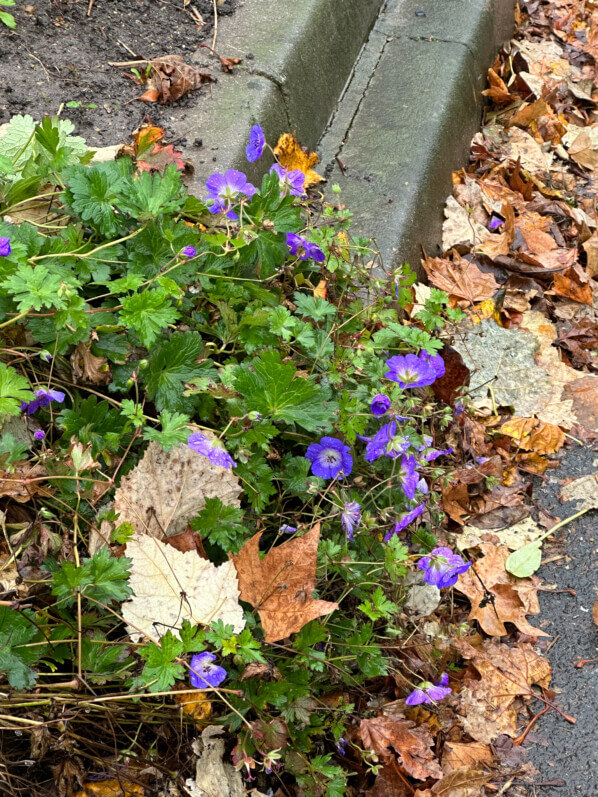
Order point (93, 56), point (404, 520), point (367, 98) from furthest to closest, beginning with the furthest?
point (367, 98) → point (93, 56) → point (404, 520)

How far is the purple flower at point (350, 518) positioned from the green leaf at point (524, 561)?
0.74 meters

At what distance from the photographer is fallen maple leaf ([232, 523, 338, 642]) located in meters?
1.53

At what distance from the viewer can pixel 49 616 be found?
1419mm

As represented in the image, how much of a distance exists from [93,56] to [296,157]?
32.7 inches

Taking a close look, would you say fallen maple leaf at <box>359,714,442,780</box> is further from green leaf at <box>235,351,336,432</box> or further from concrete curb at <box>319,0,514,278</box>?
concrete curb at <box>319,0,514,278</box>

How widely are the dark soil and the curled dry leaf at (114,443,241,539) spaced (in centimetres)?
122

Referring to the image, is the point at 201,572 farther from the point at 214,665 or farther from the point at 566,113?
the point at 566,113

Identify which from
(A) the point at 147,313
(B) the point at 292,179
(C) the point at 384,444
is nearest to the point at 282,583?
(C) the point at 384,444

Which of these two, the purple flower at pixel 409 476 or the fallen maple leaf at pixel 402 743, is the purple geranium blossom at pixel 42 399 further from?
the fallen maple leaf at pixel 402 743

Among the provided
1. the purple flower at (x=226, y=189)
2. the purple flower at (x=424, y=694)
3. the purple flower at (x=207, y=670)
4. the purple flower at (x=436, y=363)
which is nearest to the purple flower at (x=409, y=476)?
the purple flower at (x=436, y=363)

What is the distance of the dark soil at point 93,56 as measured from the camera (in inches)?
93.1

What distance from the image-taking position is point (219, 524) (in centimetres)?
160

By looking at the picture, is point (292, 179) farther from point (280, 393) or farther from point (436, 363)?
point (280, 393)

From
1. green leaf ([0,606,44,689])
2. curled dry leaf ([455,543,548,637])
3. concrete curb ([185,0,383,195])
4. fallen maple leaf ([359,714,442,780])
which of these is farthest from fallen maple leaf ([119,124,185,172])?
fallen maple leaf ([359,714,442,780])
